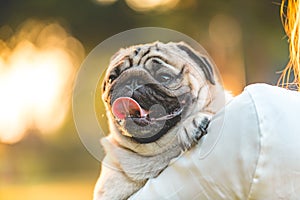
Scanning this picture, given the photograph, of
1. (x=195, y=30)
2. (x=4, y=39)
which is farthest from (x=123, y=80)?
(x=4, y=39)

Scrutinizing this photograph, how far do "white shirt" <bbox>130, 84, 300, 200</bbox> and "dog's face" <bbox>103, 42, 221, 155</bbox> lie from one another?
9.8 inches

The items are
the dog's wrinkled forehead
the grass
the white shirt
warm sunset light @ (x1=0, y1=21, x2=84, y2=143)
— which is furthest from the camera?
the grass

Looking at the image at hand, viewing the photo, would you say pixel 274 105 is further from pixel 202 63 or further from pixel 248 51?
pixel 248 51

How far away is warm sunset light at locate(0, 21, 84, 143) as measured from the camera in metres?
4.99

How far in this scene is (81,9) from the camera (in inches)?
245

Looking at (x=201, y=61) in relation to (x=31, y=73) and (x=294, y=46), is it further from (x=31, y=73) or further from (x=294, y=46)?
(x=31, y=73)

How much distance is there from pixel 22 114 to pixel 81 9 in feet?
4.66

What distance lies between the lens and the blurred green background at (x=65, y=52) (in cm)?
525

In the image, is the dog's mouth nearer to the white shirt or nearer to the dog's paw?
the dog's paw

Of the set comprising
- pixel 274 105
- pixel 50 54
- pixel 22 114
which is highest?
pixel 274 105

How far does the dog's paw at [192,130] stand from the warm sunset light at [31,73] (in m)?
3.31

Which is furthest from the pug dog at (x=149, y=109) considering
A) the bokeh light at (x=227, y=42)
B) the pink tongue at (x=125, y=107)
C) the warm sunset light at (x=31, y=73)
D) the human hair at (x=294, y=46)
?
the bokeh light at (x=227, y=42)

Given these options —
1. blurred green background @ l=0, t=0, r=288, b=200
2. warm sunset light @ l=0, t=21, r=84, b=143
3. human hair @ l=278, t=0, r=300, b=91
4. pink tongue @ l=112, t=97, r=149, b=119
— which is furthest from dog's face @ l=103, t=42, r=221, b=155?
blurred green background @ l=0, t=0, r=288, b=200

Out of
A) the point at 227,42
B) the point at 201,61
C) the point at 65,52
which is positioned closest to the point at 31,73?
the point at 65,52
